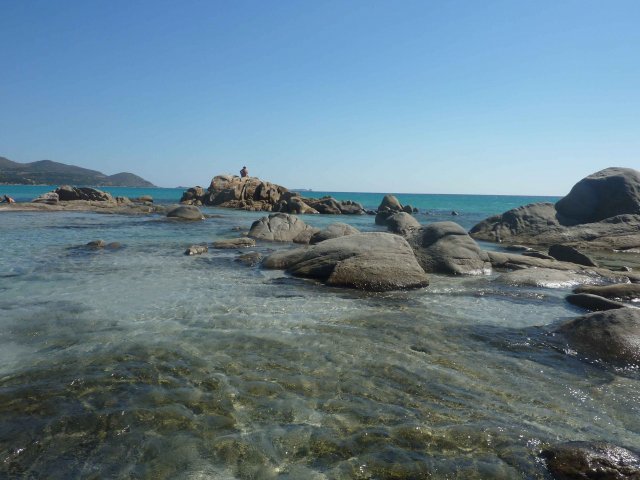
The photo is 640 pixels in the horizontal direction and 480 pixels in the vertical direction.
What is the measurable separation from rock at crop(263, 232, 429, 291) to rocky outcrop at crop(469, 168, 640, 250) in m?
15.5

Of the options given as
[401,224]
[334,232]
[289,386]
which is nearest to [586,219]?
[401,224]

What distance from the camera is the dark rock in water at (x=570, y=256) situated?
1513 cm

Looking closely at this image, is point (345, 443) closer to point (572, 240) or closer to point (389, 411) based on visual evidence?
point (389, 411)

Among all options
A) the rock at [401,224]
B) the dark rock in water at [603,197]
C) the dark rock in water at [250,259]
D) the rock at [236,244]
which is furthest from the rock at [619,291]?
the dark rock in water at [603,197]

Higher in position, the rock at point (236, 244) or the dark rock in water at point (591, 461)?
the rock at point (236, 244)

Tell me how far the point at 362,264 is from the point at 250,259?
16.1ft

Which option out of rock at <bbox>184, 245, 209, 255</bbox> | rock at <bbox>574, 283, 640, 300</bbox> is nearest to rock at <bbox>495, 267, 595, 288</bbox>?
rock at <bbox>574, 283, 640, 300</bbox>

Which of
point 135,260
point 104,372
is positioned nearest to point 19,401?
point 104,372

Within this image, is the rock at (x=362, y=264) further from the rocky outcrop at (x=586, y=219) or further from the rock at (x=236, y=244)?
the rocky outcrop at (x=586, y=219)

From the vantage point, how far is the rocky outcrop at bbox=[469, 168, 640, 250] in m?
23.2

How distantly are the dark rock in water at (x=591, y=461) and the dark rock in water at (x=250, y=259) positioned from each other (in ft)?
36.3

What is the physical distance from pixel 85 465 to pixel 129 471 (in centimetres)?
41

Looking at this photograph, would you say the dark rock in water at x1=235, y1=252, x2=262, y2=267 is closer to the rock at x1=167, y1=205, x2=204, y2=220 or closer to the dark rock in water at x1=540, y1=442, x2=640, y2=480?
the dark rock in water at x1=540, y1=442, x2=640, y2=480

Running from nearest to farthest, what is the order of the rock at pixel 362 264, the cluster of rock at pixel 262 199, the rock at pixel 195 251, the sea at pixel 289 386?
the sea at pixel 289 386 → the rock at pixel 362 264 → the rock at pixel 195 251 → the cluster of rock at pixel 262 199
